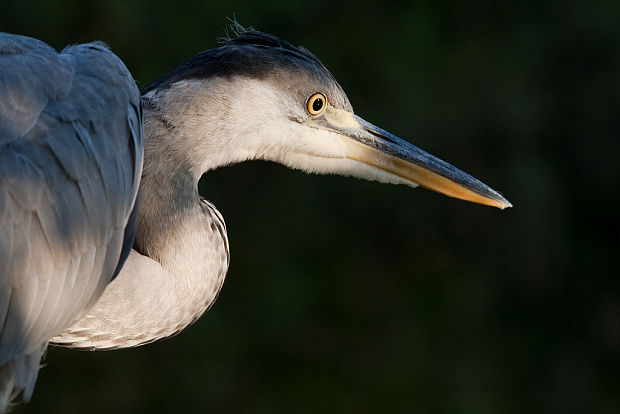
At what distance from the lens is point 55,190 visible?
193 centimetres

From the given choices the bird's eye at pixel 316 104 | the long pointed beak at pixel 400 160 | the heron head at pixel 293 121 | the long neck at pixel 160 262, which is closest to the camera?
the long neck at pixel 160 262

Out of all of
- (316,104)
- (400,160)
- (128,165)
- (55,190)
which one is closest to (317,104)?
(316,104)

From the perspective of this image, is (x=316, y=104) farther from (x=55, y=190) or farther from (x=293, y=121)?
(x=55, y=190)

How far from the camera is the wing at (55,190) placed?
1888 mm

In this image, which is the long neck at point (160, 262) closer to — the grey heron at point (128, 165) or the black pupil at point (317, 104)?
the grey heron at point (128, 165)

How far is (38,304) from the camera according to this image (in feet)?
6.42

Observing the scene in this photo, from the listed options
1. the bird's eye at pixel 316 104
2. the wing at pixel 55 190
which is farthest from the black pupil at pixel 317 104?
the wing at pixel 55 190

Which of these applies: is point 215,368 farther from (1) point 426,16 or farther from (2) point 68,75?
(2) point 68,75

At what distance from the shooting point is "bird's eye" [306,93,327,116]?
2371mm

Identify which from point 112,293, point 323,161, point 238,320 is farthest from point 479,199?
point 238,320

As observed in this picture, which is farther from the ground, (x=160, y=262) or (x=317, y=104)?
(x=317, y=104)

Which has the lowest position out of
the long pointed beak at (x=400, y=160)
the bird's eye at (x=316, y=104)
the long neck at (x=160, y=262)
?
the long neck at (x=160, y=262)

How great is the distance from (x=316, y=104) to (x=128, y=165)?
1.87ft

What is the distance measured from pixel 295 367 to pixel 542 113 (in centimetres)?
207
